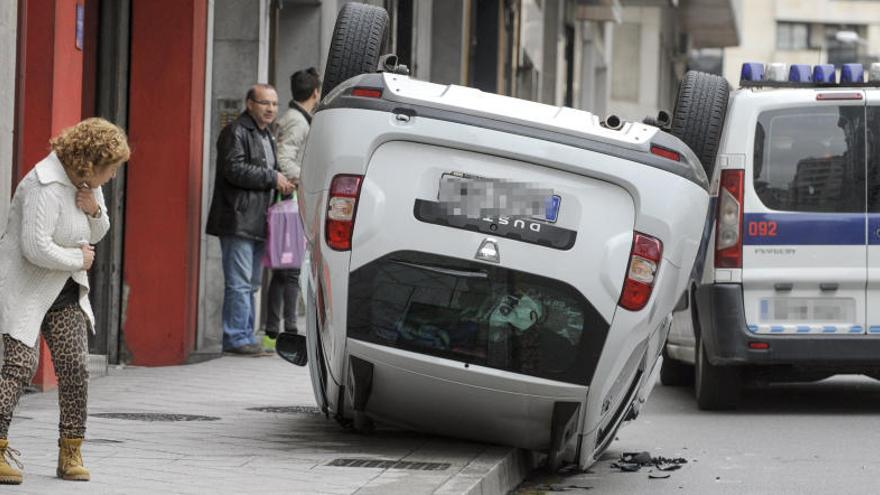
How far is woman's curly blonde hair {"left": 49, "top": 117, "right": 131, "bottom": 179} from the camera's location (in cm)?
729

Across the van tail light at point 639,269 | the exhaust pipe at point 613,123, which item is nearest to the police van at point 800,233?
the exhaust pipe at point 613,123

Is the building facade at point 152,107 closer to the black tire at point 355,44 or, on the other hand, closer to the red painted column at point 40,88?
the red painted column at point 40,88

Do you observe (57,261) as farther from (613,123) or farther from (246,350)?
(246,350)

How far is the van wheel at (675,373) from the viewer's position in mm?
14141

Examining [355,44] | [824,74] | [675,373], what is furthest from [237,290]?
[355,44]

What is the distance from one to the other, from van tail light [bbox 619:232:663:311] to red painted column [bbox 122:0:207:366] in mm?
6060

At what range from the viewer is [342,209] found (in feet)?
26.6

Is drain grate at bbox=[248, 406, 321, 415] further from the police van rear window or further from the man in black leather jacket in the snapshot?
the man in black leather jacket

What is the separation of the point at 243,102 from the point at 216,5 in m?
0.79

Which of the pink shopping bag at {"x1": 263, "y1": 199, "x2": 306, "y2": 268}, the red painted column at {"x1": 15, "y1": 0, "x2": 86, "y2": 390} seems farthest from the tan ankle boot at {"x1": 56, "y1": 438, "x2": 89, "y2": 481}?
the pink shopping bag at {"x1": 263, "y1": 199, "x2": 306, "y2": 268}

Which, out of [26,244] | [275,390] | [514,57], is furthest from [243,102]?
[514,57]

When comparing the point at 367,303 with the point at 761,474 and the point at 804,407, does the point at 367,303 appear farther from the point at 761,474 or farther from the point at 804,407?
the point at 804,407

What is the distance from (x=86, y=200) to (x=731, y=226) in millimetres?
5296

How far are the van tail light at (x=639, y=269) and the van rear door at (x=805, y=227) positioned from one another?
3.77m
